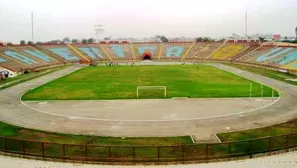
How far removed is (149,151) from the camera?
2208 cm

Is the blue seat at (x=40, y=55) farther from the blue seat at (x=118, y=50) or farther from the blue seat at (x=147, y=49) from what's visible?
the blue seat at (x=147, y=49)

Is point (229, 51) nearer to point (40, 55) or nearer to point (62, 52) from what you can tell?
point (62, 52)

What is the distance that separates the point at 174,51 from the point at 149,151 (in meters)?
100

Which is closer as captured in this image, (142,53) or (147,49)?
(142,53)

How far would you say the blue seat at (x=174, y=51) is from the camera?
382 ft

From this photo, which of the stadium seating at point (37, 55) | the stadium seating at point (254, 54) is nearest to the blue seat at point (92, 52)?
the stadium seating at point (37, 55)

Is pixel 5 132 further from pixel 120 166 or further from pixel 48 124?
pixel 120 166

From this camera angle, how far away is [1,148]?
72.2 feet

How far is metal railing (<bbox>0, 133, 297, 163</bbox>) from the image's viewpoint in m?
20.4

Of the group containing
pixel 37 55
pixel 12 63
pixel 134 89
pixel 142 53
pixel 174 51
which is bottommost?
pixel 134 89

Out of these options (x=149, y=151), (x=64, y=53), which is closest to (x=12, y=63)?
(x=64, y=53)

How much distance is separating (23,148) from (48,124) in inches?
324

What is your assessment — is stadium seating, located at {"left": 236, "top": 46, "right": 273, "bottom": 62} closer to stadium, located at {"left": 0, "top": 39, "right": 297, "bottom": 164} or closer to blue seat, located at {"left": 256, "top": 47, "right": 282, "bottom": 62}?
blue seat, located at {"left": 256, "top": 47, "right": 282, "bottom": 62}

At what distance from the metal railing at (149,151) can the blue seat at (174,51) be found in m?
93.9
